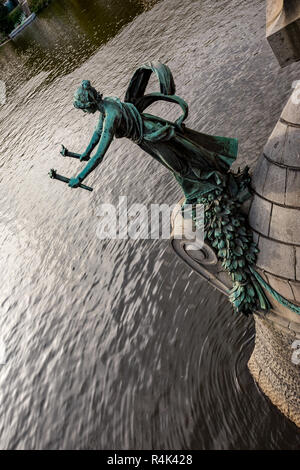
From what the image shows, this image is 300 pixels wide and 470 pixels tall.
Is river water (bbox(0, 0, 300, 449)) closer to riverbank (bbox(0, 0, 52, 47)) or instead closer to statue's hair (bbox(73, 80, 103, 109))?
statue's hair (bbox(73, 80, 103, 109))

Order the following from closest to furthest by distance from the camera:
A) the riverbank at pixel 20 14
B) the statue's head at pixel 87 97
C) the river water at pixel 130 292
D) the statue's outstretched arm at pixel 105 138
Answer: the statue's head at pixel 87 97
the statue's outstretched arm at pixel 105 138
the river water at pixel 130 292
the riverbank at pixel 20 14

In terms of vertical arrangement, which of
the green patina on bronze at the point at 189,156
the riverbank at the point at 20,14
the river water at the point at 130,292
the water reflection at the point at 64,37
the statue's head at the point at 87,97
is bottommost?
the river water at the point at 130,292

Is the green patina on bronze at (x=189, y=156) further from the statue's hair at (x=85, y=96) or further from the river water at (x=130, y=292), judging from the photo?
the river water at (x=130, y=292)

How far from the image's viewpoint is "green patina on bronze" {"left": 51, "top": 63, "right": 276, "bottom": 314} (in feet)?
19.9

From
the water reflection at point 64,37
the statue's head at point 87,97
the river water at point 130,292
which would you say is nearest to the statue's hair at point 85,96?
the statue's head at point 87,97

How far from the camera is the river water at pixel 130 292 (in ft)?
32.4

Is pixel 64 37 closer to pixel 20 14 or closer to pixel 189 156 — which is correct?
pixel 20 14

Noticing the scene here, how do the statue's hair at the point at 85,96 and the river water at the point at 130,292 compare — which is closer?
the statue's hair at the point at 85,96

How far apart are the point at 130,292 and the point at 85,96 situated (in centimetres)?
857

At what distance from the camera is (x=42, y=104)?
29.8 meters

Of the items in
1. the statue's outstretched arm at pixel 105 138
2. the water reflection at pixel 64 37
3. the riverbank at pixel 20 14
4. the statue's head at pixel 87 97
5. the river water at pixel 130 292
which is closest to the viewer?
the statue's head at pixel 87 97

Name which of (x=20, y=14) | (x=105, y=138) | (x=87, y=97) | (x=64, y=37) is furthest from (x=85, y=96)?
(x=20, y=14)

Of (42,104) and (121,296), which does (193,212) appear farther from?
(42,104)

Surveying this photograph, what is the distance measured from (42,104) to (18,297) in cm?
1786
